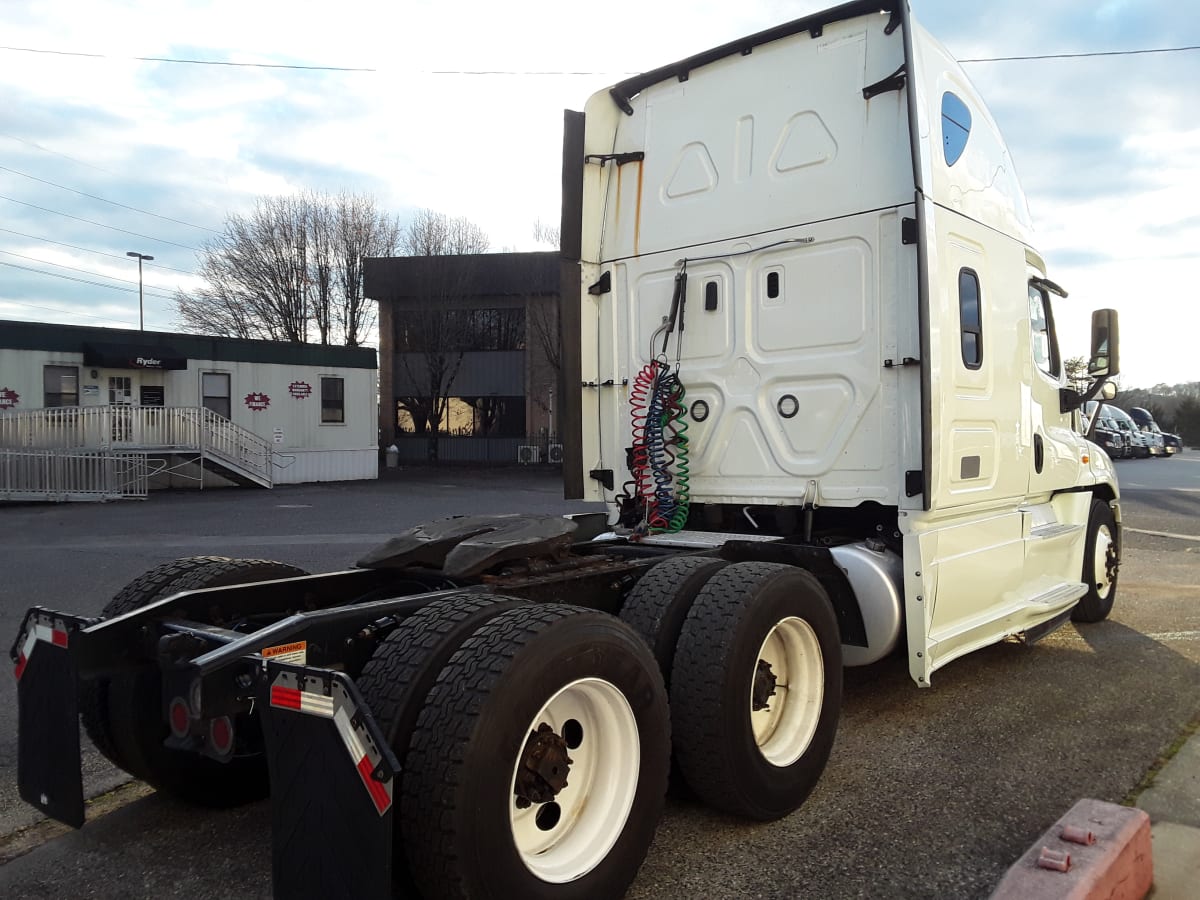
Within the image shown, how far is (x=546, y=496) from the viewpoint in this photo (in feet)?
68.3

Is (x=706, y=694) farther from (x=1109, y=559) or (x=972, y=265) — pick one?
(x=1109, y=559)

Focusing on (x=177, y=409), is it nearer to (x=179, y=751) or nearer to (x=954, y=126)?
→ (x=179, y=751)

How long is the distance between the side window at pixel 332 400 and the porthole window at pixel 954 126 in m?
23.8

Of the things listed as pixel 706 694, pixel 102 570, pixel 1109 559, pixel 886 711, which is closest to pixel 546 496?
pixel 102 570

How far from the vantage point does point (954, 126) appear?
4.83m

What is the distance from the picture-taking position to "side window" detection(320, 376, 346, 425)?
1048 inches

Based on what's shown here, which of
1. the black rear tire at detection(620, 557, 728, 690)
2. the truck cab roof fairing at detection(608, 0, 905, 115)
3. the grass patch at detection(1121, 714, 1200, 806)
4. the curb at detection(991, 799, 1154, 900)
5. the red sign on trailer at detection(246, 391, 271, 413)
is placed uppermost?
the truck cab roof fairing at detection(608, 0, 905, 115)

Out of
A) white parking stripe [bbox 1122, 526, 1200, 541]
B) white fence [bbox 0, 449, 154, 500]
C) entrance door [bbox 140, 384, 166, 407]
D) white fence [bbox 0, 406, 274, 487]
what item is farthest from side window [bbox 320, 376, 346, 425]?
white parking stripe [bbox 1122, 526, 1200, 541]

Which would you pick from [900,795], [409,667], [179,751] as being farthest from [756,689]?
[179,751]

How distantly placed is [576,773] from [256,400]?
2426 centimetres

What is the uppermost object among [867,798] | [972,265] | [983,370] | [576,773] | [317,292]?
[317,292]

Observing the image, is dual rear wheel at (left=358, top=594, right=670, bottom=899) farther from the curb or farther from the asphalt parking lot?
the curb

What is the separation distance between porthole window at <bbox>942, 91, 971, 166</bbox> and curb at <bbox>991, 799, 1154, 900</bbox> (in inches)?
125

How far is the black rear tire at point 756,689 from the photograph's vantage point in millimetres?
3355
